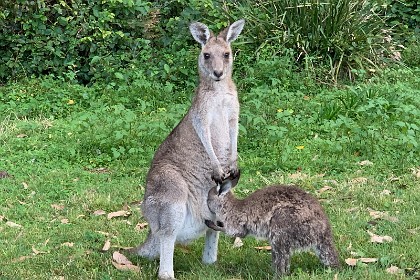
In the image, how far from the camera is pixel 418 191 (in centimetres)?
689

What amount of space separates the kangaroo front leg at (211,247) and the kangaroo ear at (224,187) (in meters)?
0.37

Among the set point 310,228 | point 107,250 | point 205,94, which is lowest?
point 107,250

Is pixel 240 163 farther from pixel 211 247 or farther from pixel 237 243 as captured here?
pixel 211 247

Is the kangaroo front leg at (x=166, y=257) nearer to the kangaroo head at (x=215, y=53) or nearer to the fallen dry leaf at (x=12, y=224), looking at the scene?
the kangaroo head at (x=215, y=53)

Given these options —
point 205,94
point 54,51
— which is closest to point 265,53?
point 54,51

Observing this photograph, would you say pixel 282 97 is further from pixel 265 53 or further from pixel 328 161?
pixel 328 161

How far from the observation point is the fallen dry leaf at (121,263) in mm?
5582

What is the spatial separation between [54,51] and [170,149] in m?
6.54

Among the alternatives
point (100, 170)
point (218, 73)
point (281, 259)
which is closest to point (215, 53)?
point (218, 73)

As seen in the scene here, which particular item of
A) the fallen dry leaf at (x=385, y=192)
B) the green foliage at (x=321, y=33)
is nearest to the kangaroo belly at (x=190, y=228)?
the fallen dry leaf at (x=385, y=192)

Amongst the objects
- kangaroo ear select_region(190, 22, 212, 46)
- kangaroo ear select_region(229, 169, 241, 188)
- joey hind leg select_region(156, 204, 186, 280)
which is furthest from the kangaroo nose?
joey hind leg select_region(156, 204, 186, 280)

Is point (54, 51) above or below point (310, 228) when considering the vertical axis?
below

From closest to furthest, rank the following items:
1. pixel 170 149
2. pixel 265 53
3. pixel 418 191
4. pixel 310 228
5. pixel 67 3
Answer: pixel 310 228
pixel 170 149
pixel 418 191
pixel 265 53
pixel 67 3

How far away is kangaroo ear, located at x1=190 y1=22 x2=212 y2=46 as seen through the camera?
606cm
